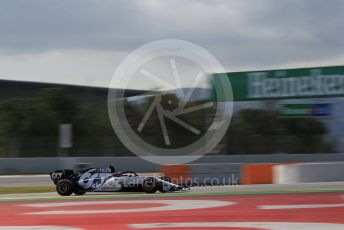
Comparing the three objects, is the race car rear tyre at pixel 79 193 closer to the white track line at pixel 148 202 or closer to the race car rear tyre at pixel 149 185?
the race car rear tyre at pixel 149 185

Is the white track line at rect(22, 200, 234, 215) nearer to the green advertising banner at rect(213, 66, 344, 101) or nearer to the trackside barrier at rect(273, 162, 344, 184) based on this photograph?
the trackside barrier at rect(273, 162, 344, 184)

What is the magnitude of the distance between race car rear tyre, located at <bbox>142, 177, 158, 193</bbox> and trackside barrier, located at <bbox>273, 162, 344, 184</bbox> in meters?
5.48

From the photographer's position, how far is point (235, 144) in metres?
36.1

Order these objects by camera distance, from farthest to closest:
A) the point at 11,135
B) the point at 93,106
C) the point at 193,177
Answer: the point at 93,106 → the point at 11,135 → the point at 193,177

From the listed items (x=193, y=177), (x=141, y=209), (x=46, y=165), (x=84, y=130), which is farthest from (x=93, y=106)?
(x=141, y=209)

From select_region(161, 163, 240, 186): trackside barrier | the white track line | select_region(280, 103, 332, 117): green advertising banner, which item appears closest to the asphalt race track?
the white track line

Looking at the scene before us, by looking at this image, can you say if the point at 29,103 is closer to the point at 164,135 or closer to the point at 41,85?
the point at 41,85

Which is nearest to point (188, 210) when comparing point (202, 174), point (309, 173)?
point (309, 173)

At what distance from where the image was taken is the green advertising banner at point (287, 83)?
32.3m

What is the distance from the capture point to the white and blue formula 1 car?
16422mm

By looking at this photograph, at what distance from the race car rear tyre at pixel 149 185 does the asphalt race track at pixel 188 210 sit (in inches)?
19.0

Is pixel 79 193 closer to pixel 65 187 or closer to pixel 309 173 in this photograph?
pixel 65 187

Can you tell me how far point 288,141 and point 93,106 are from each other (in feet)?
54.6

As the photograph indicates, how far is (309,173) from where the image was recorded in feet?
65.0
